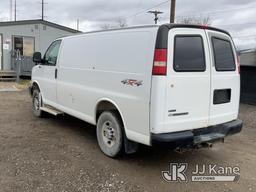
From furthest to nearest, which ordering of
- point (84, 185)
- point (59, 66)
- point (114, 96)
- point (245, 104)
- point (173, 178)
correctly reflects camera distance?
point (245, 104), point (59, 66), point (114, 96), point (173, 178), point (84, 185)

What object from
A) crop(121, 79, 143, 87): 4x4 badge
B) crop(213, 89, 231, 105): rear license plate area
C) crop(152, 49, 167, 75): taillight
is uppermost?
crop(152, 49, 167, 75): taillight

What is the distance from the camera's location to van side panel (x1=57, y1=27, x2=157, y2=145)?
389cm

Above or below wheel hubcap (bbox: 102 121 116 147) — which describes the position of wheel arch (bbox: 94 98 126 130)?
above

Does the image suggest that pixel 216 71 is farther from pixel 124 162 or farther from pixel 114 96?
pixel 124 162

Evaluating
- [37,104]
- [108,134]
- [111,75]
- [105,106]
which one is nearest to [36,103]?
[37,104]

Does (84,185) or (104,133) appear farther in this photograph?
(104,133)

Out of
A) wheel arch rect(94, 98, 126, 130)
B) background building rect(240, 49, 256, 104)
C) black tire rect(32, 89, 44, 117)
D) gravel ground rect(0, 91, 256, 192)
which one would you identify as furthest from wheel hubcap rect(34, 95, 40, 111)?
background building rect(240, 49, 256, 104)

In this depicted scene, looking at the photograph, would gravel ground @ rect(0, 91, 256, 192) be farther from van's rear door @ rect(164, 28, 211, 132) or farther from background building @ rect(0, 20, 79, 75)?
background building @ rect(0, 20, 79, 75)

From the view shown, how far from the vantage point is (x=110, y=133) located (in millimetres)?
4785

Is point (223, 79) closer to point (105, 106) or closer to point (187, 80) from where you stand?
point (187, 80)

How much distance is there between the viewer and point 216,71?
14.0 feet

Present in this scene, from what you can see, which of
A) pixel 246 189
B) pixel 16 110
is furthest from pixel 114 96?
pixel 16 110

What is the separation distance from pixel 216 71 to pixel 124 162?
1984mm

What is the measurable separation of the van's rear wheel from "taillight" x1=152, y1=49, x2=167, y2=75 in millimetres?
1200
